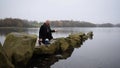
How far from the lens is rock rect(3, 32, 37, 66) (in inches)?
443

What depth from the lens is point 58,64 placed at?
42.1 ft

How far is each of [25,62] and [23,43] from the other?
1.04 meters

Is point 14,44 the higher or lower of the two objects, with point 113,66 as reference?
higher

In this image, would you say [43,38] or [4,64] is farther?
[43,38]

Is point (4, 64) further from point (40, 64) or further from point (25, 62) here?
point (40, 64)

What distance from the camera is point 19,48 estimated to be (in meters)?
11.5

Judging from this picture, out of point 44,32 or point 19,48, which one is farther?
point 44,32

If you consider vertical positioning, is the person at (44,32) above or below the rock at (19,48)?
above

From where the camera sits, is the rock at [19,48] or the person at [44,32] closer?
the rock at [19,48]

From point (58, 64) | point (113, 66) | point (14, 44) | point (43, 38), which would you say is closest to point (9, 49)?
point (14, 44)

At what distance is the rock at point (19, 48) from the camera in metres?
11.3

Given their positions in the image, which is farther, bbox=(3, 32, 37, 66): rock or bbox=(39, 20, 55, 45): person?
bbox=(39, 20, 55, 45): person

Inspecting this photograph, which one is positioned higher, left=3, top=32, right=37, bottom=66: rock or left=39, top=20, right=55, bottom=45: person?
left=39, top=20, right=55, bottom=45: person

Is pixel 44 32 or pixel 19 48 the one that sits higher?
pixel 44 32
